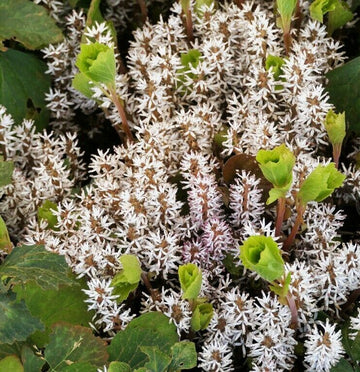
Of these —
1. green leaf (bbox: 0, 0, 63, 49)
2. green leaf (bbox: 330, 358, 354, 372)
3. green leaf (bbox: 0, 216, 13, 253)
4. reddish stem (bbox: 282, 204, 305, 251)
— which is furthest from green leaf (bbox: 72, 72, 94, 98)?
green leaf (bbox: 330, 358, 354, 372)

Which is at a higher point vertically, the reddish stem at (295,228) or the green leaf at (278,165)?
the green leaf at (278,165)

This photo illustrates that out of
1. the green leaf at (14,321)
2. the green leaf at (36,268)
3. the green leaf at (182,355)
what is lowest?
the green leaf at (182,355)

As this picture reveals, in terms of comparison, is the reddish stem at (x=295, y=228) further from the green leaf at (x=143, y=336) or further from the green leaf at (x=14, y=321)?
the green leaf at (x=14, y=321)

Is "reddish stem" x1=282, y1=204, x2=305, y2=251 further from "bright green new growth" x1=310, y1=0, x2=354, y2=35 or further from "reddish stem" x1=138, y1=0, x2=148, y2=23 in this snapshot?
"reddish stem" x1=138, y1=0, x2=148, y2=23

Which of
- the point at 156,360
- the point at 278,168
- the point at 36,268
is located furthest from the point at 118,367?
the point at 278,168

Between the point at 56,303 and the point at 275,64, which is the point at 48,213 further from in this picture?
the point at 275,64

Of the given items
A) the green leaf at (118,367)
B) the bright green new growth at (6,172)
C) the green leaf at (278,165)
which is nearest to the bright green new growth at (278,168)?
the green leaf at (278,165)
